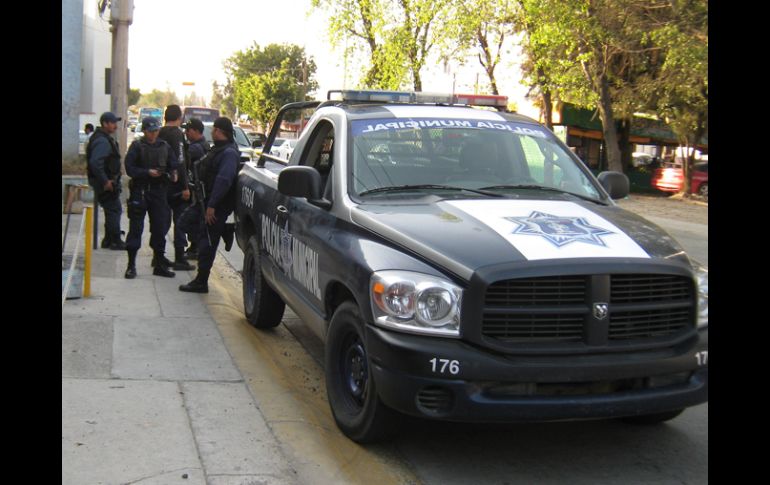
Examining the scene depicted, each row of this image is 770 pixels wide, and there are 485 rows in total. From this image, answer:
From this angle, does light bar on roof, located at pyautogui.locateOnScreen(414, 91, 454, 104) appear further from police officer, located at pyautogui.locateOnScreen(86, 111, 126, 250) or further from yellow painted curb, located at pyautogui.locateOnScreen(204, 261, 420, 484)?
police officer, located at pyautogui.locateOnScreen(86, 111, 126, 250)

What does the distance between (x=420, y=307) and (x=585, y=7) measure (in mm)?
22971

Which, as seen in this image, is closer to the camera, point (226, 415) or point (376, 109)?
point (226, 415)

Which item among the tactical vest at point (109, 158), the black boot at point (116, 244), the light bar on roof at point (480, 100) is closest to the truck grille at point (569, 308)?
the light bar on roof at point (480, 100)

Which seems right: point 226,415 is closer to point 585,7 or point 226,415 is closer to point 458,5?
point 585,7

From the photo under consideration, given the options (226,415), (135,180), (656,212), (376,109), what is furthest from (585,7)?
(226,415)

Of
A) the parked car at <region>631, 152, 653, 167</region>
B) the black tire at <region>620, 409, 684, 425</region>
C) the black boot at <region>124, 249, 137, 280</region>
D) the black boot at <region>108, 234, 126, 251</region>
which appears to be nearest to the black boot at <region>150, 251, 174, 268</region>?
the black boot at <region>124, 249, 137, 280</region>

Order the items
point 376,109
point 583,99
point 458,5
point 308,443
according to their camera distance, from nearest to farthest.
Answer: point 308,443, point 376,109, point 583,99, point 458,5

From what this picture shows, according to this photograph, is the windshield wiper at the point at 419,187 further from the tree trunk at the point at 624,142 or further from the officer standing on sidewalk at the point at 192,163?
the tree trunk at the point at 624,142

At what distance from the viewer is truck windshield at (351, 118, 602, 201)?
5484 millimetres

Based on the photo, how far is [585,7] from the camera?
25.2 meters

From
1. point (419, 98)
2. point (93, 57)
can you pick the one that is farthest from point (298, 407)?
point (93, 57)

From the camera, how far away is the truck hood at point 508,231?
4207mm

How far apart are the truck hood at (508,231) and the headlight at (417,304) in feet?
0.40
